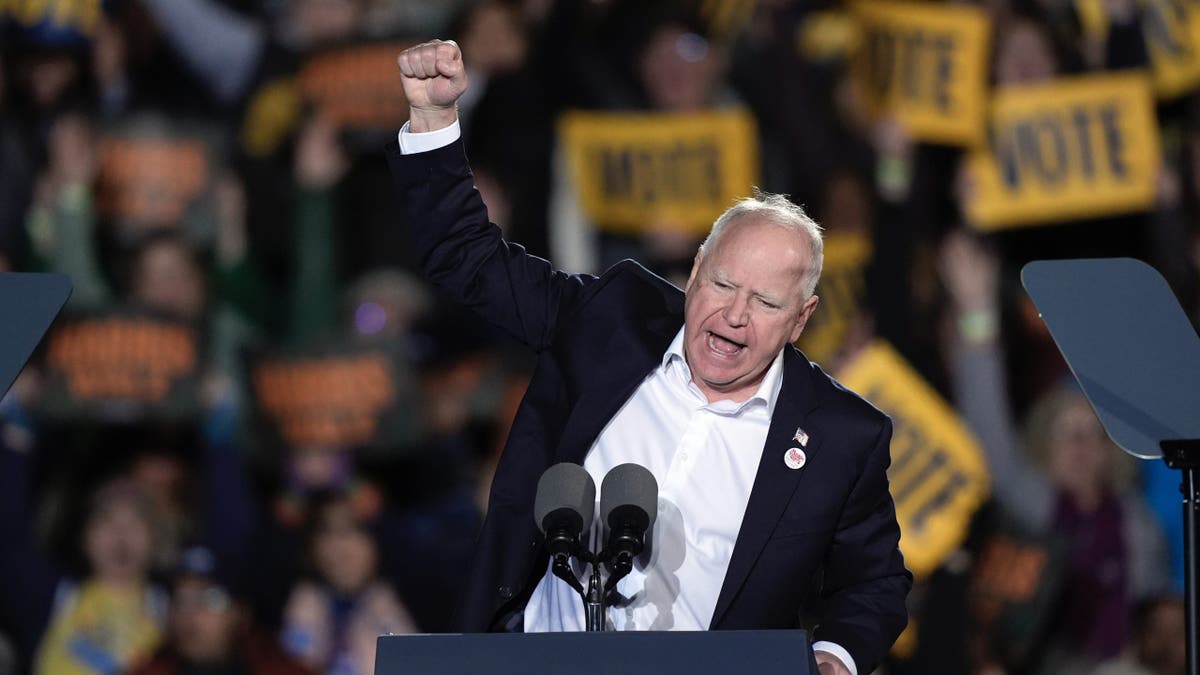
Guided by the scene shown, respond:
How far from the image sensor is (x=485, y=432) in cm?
506

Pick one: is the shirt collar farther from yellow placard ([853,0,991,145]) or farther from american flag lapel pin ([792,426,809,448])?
yellow placard ([853,0,991,145])

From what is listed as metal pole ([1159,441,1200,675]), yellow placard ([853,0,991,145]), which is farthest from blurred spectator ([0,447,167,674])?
metal pole ([1159,441,1200,675])

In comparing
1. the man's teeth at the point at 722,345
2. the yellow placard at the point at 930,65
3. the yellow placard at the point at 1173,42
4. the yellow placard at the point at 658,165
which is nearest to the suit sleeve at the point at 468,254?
the man's teeth at the point at 722,345

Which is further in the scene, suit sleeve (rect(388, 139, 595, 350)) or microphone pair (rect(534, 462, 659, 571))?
suit sleeve (rect(388, 139, 595, 350))

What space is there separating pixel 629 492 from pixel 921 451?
10.8 ft

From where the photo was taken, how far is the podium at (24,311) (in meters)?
2.04

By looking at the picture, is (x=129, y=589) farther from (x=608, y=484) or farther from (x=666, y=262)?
(x=608, y=484)

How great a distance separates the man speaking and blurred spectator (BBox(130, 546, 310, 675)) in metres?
2.38

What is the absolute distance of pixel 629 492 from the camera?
1.95m

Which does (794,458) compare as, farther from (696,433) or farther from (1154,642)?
(1154,642)

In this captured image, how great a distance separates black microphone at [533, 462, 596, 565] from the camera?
1.91 meters

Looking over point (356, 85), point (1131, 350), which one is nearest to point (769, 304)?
point (1131, 350)

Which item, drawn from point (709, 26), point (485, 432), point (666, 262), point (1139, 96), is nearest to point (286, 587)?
point (485, 432)

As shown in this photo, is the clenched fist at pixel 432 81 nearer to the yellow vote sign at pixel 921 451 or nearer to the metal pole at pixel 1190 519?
the metal pole at pixel 1190 519
